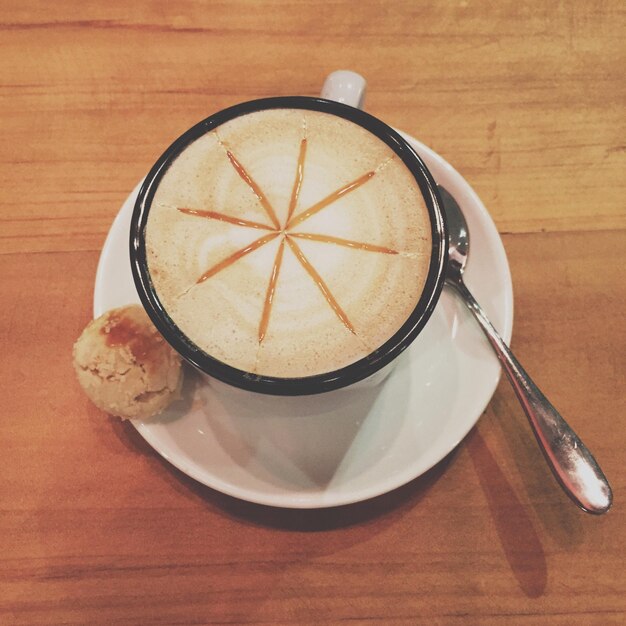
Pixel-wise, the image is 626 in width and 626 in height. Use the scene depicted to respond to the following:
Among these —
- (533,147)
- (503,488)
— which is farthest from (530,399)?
(533,147)

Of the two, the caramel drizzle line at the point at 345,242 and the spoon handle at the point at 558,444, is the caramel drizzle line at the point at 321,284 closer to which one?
the caramel drizzle line at the point at 345,242

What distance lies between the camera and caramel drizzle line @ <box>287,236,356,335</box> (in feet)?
2.64

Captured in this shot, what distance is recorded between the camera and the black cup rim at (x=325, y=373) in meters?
0.76

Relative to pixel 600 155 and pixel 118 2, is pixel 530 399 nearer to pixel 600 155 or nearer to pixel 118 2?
pixel 600 155

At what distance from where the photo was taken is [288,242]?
846 mm

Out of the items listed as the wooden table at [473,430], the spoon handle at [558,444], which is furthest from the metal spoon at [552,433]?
the wooden table at [473,430]

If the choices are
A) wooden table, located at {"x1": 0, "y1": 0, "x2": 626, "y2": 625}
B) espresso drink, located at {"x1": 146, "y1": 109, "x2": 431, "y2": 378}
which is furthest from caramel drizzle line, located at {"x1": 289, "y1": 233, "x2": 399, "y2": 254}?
wooden table, located at {"x1": 0, "y1": 0, "x2": 626, "y2": 625}

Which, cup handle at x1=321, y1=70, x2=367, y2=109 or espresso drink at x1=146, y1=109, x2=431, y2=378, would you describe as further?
cup handle at x1=321, y1=70, x2=367, y2=109

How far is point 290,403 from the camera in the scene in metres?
0.95

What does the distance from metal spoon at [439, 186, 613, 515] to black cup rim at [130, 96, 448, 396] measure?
222mm

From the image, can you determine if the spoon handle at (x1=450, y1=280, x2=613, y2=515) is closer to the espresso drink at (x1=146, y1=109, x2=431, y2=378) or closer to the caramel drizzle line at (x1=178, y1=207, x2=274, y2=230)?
the espresso drink at (x1=146, y1=109, x2=431, y2=378)

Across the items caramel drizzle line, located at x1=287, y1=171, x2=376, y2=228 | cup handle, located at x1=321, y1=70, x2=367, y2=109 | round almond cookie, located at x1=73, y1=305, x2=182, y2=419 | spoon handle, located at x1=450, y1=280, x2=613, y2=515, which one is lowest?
spoon handle, located at x1=450, y1=280, x2=613, y2=515

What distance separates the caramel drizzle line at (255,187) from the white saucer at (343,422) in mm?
290

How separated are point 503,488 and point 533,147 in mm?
736
